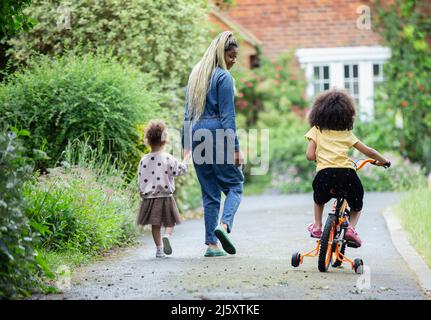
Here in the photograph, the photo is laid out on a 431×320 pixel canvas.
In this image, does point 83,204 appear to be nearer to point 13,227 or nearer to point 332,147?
point 332,147

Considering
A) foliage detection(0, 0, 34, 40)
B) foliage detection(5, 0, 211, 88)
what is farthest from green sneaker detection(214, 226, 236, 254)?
foliage detection(5, 0, 211, 88)

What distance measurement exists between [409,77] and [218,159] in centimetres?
1354

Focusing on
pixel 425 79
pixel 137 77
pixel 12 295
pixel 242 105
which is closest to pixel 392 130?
pixel 425 79

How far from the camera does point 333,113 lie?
26.6ft

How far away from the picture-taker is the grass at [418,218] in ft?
32.3

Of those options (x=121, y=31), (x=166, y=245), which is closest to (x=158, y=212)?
(x=166, y=245)

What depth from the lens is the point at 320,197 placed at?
8.07m

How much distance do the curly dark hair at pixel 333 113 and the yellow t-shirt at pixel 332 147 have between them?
5 cm

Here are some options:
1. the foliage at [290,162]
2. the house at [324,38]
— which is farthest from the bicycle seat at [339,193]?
the house at [324,38]

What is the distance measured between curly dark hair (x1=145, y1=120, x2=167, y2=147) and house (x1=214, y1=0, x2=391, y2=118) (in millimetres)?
13701

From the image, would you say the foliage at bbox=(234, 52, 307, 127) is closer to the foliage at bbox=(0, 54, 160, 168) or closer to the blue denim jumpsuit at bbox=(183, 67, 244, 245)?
the foliage at bbox=(0, 54, 160, 168)

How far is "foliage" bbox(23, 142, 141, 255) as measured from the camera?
8.87 metres

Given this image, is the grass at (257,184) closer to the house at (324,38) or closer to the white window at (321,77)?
the house at (324,38)
